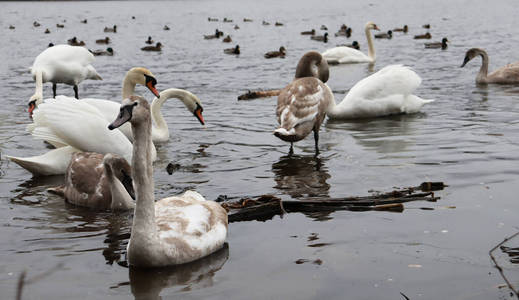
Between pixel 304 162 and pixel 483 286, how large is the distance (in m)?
4.41

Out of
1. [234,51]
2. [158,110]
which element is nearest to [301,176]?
[158,110]

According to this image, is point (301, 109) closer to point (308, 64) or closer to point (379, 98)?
point (308, 64)

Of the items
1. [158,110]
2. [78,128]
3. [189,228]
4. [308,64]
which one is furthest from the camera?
[158,110]

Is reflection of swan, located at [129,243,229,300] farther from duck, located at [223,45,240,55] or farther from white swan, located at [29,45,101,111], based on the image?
duck, located at [223,45,240,55]

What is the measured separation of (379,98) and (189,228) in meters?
7.20

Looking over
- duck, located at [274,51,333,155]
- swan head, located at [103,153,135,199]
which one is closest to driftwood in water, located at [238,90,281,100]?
duck, located at [274,51,333,155]

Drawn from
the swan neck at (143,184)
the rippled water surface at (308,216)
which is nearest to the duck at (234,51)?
the rippled water surface at (308,216)

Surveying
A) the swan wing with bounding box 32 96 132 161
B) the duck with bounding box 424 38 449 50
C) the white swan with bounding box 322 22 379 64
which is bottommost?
the swan wing with bounding box 32 96 132 161

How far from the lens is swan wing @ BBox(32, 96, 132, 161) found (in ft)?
26.8

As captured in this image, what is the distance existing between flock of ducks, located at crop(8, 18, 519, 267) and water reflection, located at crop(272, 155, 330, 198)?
1.04ft

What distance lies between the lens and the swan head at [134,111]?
5.17 meters

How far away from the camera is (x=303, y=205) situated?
661cm

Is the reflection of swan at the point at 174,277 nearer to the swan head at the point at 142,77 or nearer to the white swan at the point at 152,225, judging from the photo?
the white swan at the point at 152,225

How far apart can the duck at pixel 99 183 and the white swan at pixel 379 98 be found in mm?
5413
